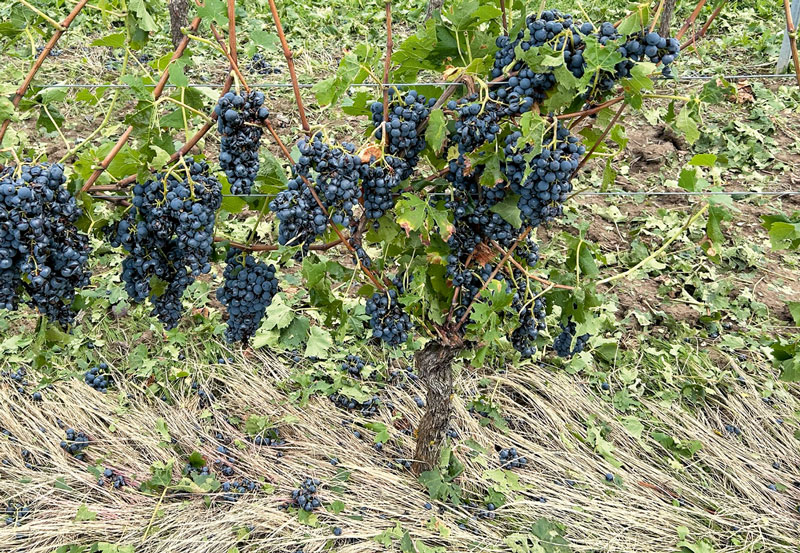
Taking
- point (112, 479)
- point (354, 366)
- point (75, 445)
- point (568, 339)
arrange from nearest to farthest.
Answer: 1. point (568, 339)
2. point (112, 479)
3. point (75, 445)
4. point (354, 366)

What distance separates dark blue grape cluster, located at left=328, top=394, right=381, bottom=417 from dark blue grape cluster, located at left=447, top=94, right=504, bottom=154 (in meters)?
1.73

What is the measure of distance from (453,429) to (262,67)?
3.87m

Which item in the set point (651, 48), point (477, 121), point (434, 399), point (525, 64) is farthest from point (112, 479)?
point (651, 48)

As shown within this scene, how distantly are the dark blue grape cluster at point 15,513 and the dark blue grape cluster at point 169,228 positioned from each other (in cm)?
130

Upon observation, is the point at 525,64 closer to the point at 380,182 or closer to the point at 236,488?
the point at 380,182

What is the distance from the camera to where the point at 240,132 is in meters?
1.84

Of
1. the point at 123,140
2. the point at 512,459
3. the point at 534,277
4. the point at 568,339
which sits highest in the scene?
the point at 123,140

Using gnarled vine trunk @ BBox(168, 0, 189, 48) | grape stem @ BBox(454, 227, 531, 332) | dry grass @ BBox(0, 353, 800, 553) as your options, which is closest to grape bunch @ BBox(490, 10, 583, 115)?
grape stem @ BBox(454, 227, 531, 332)

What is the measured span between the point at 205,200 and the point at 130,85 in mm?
356

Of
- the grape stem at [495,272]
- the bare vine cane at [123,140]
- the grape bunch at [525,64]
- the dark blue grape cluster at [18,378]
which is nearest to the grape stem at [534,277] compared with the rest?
the grape stem at [495,272]

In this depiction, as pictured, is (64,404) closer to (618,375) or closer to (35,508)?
(35,508)

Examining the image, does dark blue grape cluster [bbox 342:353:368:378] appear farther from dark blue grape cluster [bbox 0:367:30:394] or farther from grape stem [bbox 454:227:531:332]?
dark blue grape cluster [bbox 0:367:30:394]

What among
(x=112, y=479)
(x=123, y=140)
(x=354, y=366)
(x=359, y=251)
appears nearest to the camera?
(x=123, y=140)

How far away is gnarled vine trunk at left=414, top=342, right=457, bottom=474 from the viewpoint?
8.34ft
